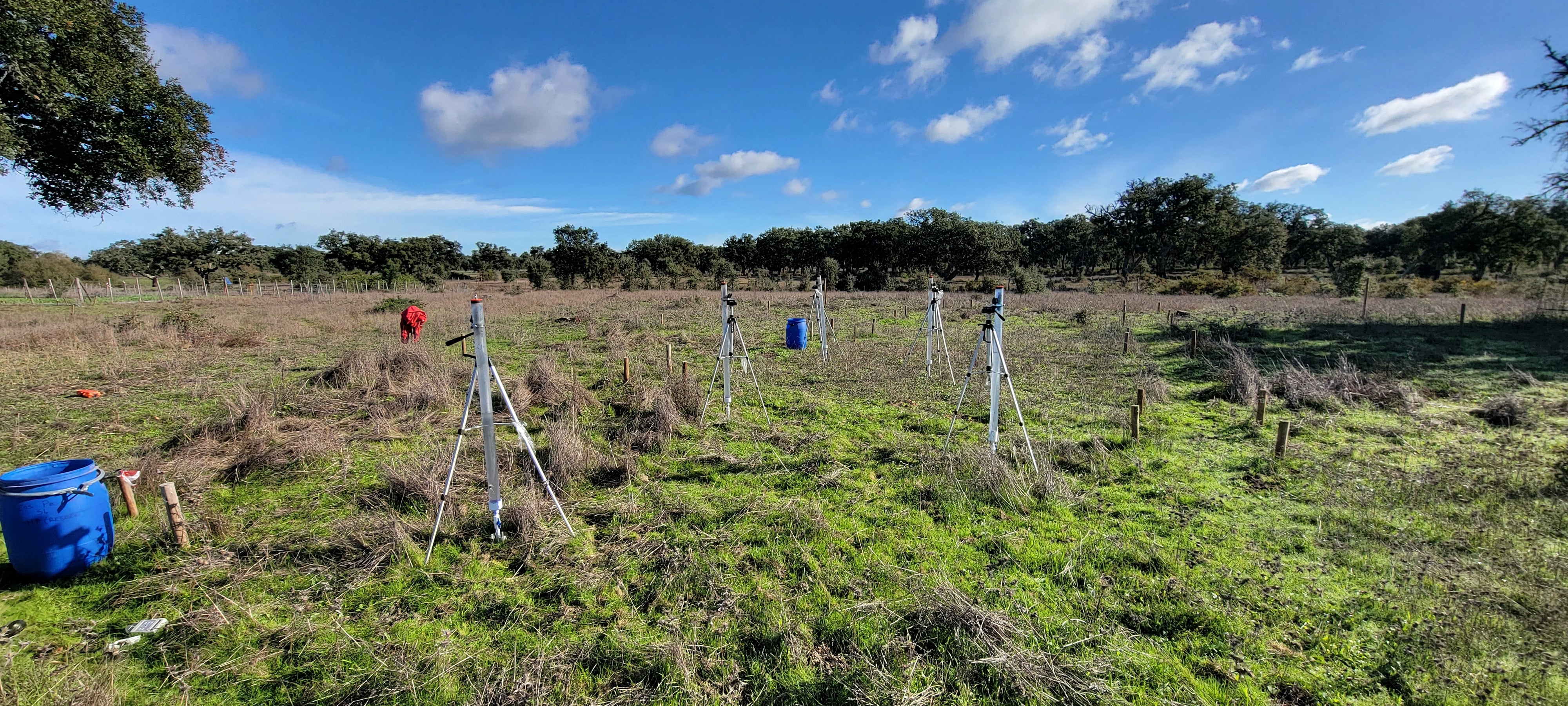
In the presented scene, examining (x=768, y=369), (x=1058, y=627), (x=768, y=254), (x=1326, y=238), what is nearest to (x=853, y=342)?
(x=768, y=369)

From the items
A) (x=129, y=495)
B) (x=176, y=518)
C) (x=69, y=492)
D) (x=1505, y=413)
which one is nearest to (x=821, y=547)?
(x=176, y=518)

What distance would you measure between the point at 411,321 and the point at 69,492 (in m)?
9.40

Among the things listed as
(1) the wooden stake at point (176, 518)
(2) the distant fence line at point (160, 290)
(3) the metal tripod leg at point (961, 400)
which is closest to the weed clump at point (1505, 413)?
(3) the metal tripod leg at point (961, 400)

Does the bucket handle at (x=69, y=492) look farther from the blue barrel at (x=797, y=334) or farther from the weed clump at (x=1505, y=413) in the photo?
the weed clump at (x=1505, y=413)

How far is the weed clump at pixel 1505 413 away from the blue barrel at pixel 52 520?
1420cm

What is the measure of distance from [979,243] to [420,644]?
48110mm

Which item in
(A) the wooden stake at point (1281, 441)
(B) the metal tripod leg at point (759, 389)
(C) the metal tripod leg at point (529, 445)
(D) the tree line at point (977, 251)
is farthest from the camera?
(D) the tree line at point (977, 251)

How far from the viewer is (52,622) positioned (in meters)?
3.29

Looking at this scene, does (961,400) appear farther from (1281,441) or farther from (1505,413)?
(1505,413)

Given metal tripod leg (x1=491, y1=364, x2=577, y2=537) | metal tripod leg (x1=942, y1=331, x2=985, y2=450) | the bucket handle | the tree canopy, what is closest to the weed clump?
metal tripod leg (x1=942, y1=331, x2=985, y2=450)

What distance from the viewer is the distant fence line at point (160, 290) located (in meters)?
27.2

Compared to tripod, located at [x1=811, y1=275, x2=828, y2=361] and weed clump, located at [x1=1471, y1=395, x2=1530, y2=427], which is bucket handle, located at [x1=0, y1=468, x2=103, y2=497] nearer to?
tripod, located at [x1=811, y1=275, x2=828, y2=361]

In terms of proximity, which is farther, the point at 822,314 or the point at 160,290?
the point at 160,290

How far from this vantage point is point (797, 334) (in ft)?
41.5
